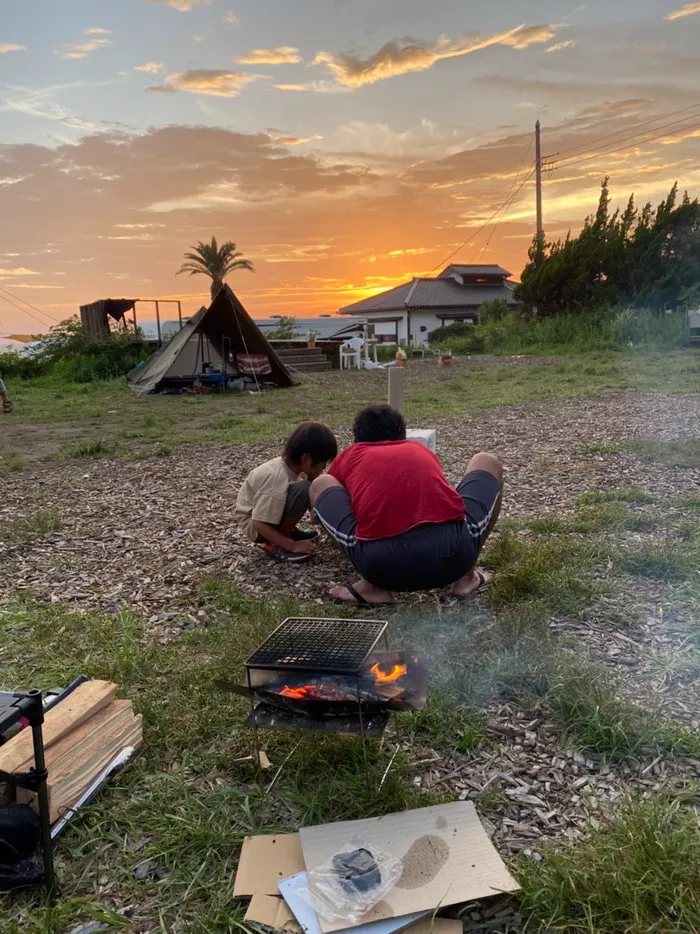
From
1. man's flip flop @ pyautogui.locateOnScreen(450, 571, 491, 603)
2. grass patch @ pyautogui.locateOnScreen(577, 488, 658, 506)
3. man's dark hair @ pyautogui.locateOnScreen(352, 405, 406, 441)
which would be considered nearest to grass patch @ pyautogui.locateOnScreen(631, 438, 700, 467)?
grass patch @ pyautogui.locateOnScreen(577, 488, 658, 506)

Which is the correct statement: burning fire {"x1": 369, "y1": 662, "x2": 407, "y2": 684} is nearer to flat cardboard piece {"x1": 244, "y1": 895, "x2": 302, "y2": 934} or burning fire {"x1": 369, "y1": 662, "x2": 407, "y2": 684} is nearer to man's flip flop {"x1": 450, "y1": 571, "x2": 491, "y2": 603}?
flat cardboard piece {"x1": 244, "y1": 895, "x2": 302, "y2": 934}

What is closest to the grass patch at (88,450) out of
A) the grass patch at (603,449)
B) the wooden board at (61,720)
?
the grass patch at (603,449)

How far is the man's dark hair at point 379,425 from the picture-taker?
137 inches

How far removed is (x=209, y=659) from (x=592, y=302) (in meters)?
26.1

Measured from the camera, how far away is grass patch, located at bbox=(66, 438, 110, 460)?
8.06 metres

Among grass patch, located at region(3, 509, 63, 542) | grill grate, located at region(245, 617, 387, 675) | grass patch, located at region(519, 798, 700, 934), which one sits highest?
grill grate, located at region(245, 617, 387, 675)

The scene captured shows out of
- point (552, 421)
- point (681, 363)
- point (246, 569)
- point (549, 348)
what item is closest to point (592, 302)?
point (549, 348)

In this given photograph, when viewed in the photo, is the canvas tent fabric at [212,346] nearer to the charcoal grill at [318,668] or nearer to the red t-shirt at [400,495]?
the red t-shirt at [400,495]

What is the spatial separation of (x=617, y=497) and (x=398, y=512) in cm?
263

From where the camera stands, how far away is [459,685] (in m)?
2.63

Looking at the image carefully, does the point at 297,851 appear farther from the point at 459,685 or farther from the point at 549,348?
the point at 549,348

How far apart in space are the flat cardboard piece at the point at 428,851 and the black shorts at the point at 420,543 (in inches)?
50.3

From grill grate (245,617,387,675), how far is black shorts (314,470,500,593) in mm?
589

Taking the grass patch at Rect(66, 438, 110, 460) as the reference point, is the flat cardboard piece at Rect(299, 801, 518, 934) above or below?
below
